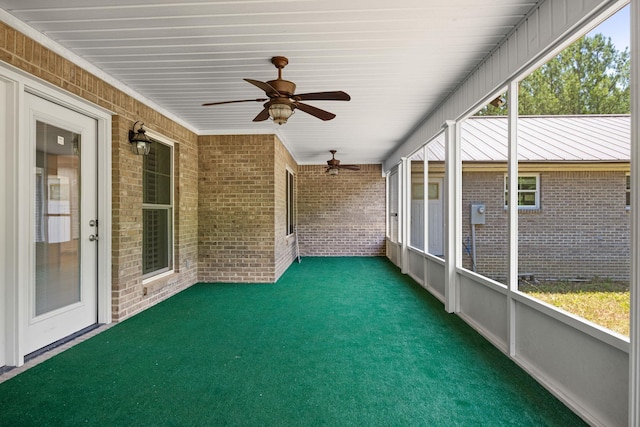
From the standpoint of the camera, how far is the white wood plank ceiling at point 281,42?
2471mm

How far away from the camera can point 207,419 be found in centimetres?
201

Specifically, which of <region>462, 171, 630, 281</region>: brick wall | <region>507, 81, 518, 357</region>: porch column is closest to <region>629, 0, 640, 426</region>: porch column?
<region>507, 81, 518, 357</region>: porch column

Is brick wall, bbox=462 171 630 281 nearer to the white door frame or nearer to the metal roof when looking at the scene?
the metal roof

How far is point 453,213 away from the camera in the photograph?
414 centimetres

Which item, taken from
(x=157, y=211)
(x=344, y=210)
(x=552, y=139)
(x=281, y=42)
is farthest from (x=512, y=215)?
(x=344, y=210)

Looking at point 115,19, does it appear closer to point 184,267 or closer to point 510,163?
point 510,163

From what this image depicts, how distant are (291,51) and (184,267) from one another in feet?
12.5

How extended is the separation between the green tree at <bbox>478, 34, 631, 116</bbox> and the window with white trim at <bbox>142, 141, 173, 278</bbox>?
442 cm

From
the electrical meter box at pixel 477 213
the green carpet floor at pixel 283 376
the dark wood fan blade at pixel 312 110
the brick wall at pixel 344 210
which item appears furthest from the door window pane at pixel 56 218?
the electrical meter box at pixel 477 213

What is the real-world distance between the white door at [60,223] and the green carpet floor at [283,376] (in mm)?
361

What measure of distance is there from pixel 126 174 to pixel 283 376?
294 cm

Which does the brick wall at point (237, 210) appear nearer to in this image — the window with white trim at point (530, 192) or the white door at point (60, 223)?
the white door at point (60, 223)

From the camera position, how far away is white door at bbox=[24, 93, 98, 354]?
293 centimetres

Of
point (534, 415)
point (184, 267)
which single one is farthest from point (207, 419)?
point (184, 267)
